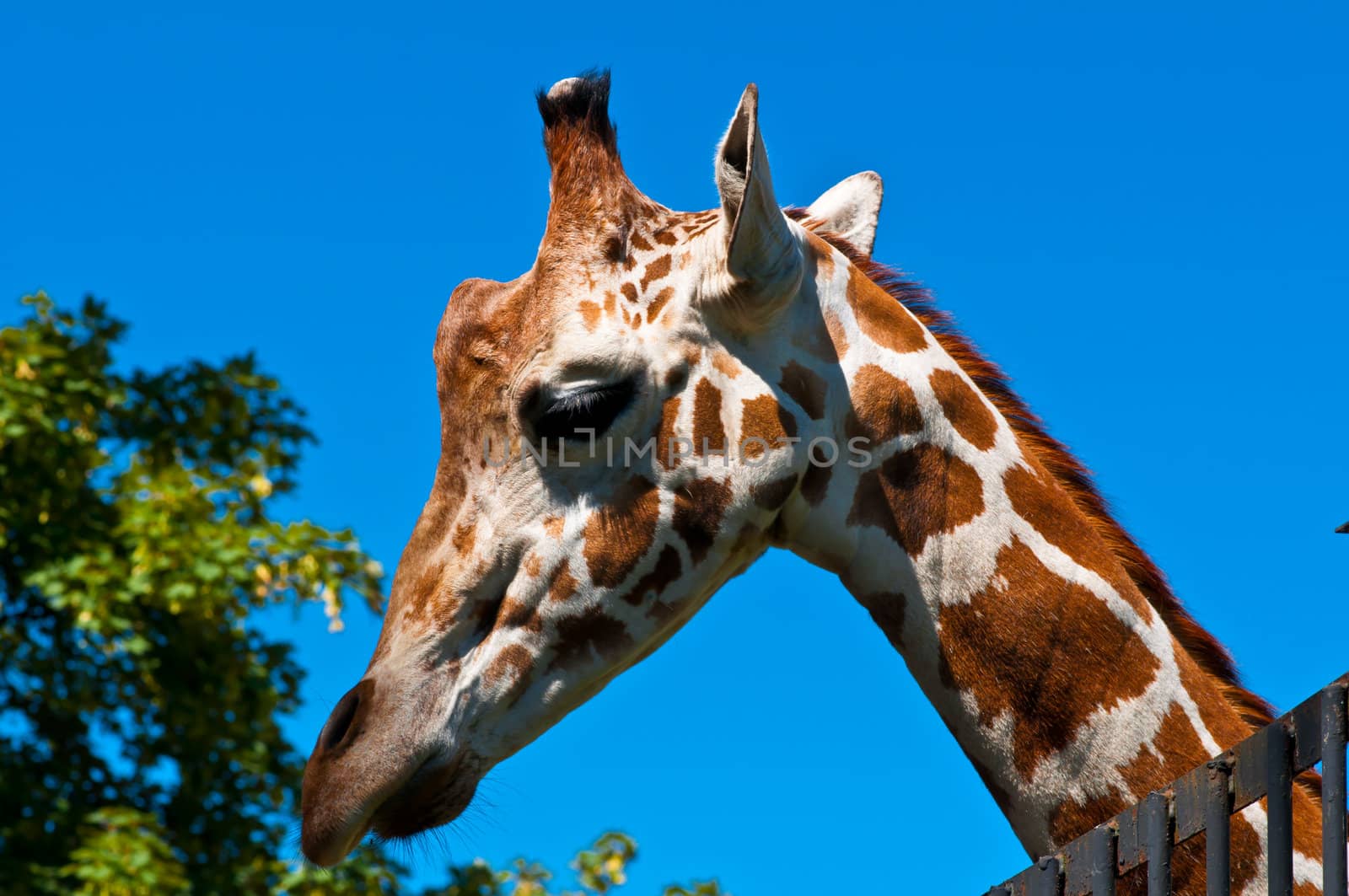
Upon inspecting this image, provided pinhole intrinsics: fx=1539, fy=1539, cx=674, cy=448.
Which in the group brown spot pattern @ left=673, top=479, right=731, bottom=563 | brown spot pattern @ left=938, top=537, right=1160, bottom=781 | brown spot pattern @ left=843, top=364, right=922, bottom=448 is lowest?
brown spot pattern @ left=938, top=537, right=1160, bottom=781

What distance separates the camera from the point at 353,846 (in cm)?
364

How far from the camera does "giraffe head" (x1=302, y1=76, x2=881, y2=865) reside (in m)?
3.62

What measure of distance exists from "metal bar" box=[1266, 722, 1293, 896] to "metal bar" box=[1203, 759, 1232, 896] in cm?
7

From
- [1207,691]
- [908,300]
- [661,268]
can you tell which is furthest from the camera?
[908,300]

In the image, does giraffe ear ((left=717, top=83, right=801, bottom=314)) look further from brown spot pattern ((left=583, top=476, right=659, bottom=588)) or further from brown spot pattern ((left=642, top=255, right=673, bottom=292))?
brown spot pattern ((left=583, top=476, right=659, bottom=588))

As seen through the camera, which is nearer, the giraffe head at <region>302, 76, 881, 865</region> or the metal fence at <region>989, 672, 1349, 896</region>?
the metal fence at <region>989, 672, 1349, 896</region>

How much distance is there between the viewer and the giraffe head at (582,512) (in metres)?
3.62

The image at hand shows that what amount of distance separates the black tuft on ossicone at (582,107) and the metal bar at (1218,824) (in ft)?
7.97

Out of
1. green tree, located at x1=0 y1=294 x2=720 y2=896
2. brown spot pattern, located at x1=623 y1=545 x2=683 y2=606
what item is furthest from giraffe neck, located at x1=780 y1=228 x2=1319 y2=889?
green tree, located at x1=0 y1=294 x2=720 y2=896

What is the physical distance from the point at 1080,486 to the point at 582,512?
1292mm

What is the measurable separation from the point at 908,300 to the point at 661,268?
30.0 inches

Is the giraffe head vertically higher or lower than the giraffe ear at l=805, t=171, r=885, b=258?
lower

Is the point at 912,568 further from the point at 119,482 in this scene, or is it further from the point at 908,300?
the point at 119,482

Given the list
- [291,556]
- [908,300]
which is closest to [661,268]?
[908,300]
